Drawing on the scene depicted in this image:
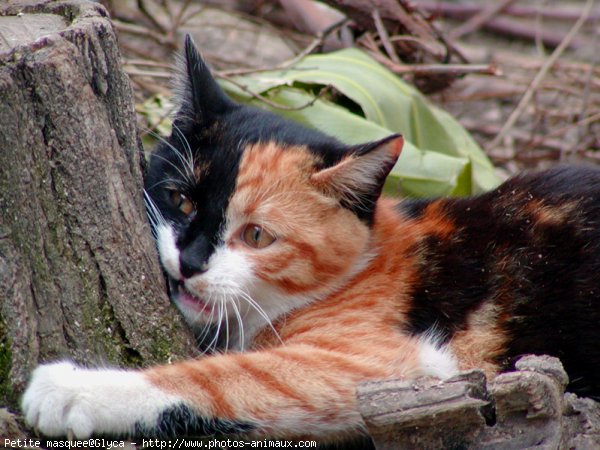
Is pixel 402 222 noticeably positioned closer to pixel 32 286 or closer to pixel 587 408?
pixel 587 408

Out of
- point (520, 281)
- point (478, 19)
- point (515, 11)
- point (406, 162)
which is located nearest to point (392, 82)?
point (406, 162)

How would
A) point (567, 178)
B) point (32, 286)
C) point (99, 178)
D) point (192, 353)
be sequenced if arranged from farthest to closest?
point (567, 178)
point (192, 353)
point (99, 178)
point (32, 286)

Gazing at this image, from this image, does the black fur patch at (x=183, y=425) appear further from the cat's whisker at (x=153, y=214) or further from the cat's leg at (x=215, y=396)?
the cat's whisker at (x=153, y=214)

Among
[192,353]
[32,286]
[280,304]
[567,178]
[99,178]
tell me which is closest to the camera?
[32,286]

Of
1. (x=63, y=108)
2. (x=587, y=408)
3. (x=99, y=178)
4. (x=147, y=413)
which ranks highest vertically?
(x=63, y=108)

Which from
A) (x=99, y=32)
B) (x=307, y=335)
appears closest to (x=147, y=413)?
(x=307, y=335)

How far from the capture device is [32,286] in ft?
6.40

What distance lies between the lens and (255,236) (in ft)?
7.97

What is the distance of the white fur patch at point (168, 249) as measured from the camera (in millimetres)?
2285

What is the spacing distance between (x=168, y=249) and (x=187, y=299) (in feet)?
0.53

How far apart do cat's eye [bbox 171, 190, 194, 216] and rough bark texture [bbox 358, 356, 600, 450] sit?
2.80 feet

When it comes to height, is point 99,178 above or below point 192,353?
above

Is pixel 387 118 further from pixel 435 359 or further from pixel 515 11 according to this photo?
pixel 515 11

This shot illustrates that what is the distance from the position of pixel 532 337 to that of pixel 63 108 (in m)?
1.56
